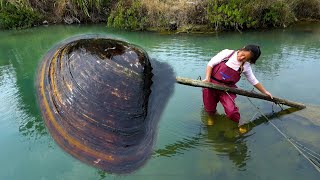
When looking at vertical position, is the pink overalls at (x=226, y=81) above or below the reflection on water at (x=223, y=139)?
above

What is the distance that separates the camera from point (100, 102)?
3.89 feet

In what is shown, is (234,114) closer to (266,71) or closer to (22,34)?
(266,71)

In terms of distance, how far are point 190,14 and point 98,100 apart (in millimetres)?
13786

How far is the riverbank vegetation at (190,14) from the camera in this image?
44.8ft

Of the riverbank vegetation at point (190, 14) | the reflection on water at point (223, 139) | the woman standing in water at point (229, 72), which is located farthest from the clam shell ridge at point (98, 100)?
the riverbank vegetation at point (190, 14)

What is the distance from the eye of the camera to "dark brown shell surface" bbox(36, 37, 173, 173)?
1006 mm

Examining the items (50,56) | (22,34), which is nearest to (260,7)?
(22,34)

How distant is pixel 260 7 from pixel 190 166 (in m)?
11.6

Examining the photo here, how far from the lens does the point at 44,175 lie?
4.11 m

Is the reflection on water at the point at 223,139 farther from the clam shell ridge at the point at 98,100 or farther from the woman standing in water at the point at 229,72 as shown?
the clam shell ridge at the point at 98,100

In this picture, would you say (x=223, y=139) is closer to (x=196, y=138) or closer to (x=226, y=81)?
(x=196, y=138)

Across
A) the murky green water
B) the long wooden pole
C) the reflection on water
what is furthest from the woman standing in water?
the murky green water

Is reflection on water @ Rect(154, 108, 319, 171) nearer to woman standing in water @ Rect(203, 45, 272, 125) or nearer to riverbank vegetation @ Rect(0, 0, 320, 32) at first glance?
woman standing in water @ Rect(203, 45, 272, 125)

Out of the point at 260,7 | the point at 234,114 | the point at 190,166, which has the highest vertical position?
the point at 260,7
